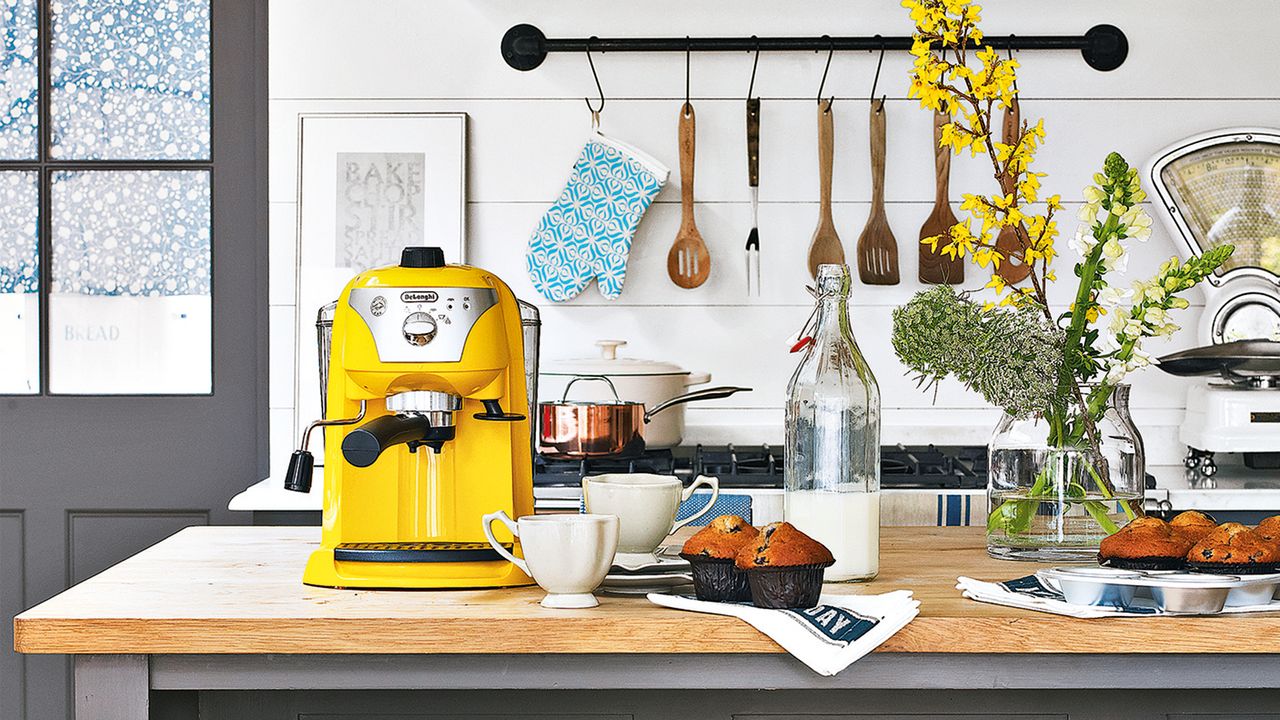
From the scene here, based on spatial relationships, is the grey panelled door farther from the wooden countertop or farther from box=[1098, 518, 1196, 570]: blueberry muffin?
box=[1098, 518, 1196, 570]: blueberry muffin

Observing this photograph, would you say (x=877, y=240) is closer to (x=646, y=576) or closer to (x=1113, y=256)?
(x=1113, y=256)

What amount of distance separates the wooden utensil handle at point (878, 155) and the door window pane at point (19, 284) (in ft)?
6.46

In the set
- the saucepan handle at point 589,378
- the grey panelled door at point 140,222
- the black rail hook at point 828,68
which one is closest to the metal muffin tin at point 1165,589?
the saucepan handle at point 589,378

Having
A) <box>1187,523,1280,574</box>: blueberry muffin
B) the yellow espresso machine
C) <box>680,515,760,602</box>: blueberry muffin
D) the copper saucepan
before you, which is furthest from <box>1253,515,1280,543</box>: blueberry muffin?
the copper saucepan

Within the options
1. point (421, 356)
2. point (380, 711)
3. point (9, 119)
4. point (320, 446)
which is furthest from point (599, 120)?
point (380, 711)

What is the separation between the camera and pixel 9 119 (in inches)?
119

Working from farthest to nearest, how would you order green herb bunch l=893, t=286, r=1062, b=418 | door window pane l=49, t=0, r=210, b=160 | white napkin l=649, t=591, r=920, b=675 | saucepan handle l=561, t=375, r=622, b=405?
door window pane l=49, t=0, r=210, b=160
saucepan handle l=561, t=375, r=622, b=405
green herb bunch l=893, t=286, r=1062, b=418
white napkin l=649, t=591, r=920, b=675

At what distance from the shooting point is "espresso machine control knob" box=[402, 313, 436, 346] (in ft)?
4.54

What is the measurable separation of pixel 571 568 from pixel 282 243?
6.46 ft

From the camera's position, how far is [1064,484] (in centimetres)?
149

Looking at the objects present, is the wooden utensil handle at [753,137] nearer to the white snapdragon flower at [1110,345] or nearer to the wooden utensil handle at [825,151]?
the wooden utensil handle at [825,151]

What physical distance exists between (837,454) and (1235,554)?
391 mm

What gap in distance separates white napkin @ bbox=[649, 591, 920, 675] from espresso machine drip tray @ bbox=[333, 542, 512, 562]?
Answer: 209 millimetres

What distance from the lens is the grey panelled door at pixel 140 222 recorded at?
2980mm
